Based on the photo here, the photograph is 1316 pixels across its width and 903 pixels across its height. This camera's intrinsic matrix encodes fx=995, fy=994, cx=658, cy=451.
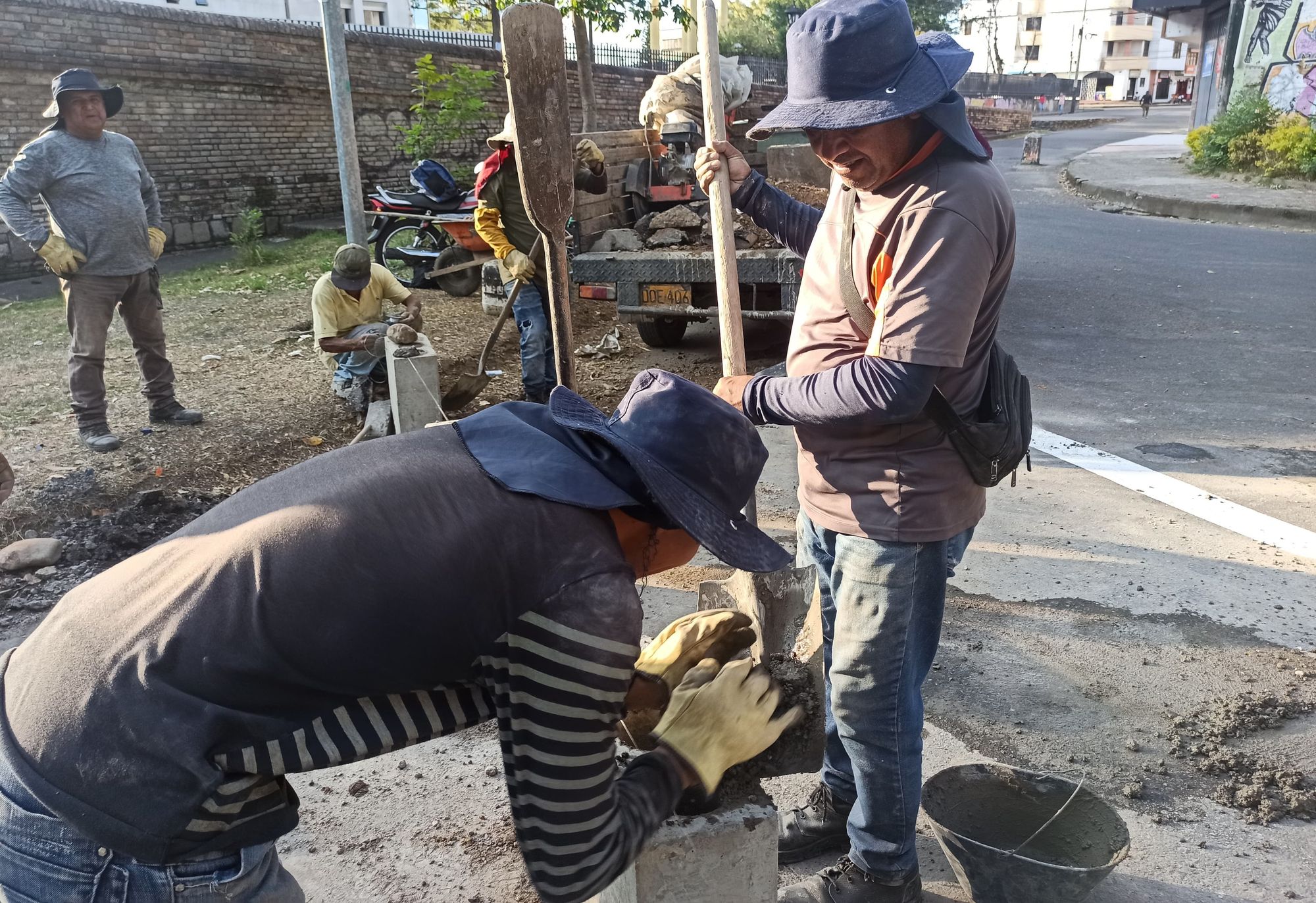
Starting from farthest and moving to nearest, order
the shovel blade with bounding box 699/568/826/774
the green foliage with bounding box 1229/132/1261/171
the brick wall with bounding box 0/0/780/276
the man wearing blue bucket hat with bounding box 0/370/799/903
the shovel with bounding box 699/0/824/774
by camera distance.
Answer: the green foliage with bounding box 1229/132/1261/171 < the brick wall with bounding box 0/0/780/276 < the shovel with bounding box 699/0/824/774 < the shovel blade with bounding box 699/568/826/774 < the man wearing blue bucket hat with bounding box 0/370/799/903

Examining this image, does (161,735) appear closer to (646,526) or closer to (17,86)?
(646,526)

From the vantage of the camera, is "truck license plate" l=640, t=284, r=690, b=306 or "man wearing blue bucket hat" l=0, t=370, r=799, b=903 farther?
"truck license plate" l=640, t=284, r=690, b=306

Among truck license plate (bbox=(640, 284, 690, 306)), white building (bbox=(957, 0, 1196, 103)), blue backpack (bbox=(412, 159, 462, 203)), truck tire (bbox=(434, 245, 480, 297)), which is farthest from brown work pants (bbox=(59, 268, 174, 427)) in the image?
white building (bbox=(957, 0, 1196, 103))

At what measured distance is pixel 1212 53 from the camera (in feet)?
77.1

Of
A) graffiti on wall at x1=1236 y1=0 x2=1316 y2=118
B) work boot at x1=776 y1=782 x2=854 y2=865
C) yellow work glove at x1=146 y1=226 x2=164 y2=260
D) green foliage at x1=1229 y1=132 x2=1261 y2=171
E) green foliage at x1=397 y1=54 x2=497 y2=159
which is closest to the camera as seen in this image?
work boot at x1=776 y1=782 x2=854 y2=865

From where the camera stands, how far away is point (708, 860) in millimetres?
2061

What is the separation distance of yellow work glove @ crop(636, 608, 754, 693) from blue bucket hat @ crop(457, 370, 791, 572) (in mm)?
532

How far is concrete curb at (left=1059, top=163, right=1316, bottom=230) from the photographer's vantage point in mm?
12953

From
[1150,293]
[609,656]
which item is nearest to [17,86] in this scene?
[1150,293]

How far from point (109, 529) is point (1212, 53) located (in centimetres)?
2639

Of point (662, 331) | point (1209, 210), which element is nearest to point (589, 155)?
point (662, 331)

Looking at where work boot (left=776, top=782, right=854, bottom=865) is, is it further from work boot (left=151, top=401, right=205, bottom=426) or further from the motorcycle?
the motorcycle

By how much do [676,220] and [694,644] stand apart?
534 centimetres

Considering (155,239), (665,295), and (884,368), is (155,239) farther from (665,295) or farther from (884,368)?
(884,368)
